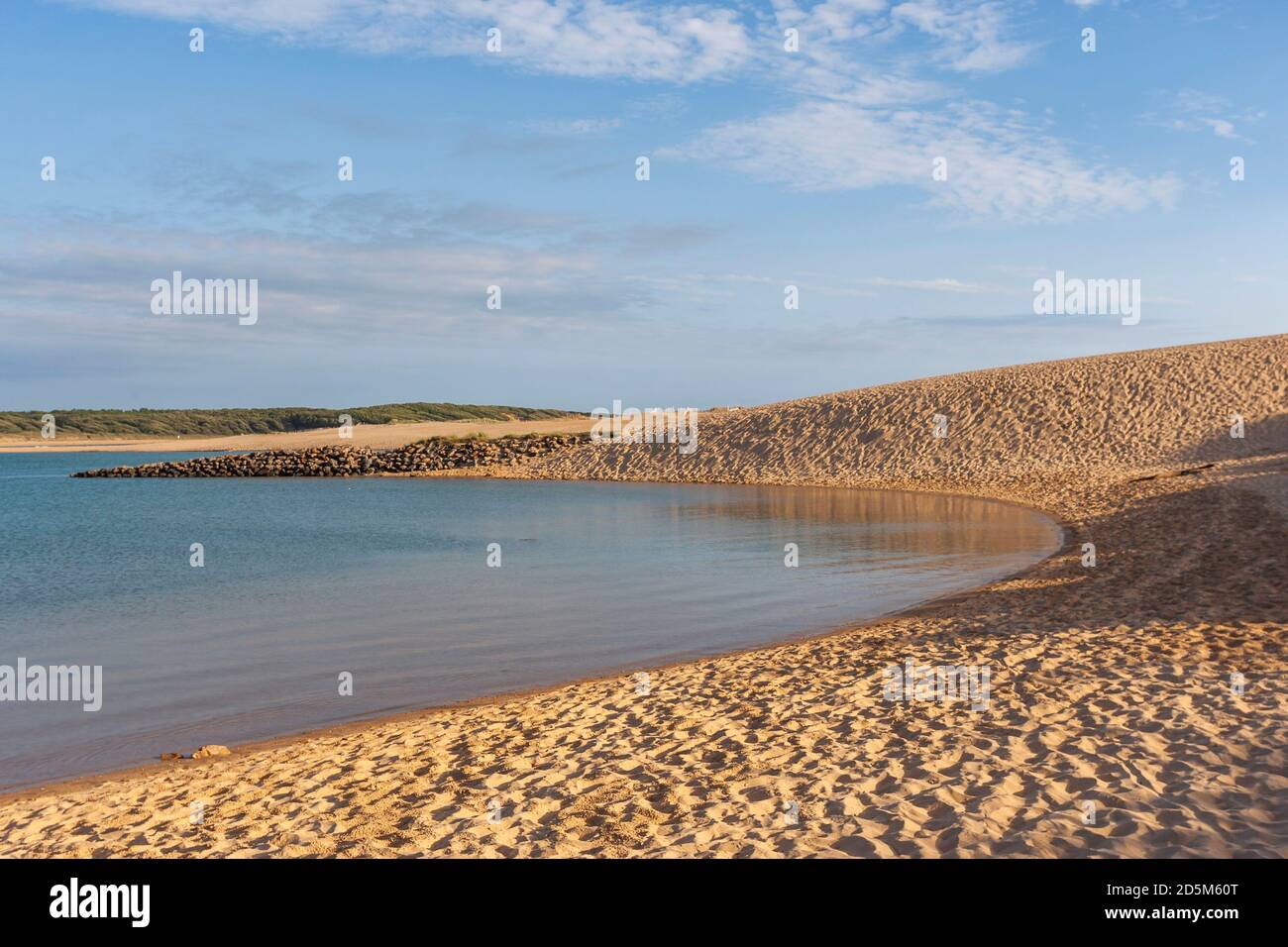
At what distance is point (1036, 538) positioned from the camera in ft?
73.3

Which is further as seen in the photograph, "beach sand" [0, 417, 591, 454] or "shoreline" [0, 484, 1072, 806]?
"beach sand" [0, 417, 591, 454]

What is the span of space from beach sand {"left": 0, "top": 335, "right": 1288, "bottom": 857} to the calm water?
1046mm

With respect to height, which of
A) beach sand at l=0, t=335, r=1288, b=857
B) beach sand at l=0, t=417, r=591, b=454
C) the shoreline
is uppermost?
beach sand at l=0, t=417, r=591, b=454

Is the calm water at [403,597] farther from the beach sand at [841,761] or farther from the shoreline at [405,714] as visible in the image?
the beach sand at [841,761]

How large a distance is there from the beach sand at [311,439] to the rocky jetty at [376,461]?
11.5 meters

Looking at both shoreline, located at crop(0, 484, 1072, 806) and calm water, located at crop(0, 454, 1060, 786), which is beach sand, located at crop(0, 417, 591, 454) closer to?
calm water, located at crop(0, 454, 1060, 786)

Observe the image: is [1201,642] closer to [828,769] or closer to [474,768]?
[828,769]

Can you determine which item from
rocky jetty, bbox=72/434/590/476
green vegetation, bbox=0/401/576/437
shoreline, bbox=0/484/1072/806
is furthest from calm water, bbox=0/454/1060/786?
green vegetation, bbox=0/401/576/437

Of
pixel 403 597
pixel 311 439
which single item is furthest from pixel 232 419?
pixel 403 597

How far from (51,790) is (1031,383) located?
54141 millimetres

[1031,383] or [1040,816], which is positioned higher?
[1031,383]

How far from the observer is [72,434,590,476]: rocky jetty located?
213ft
